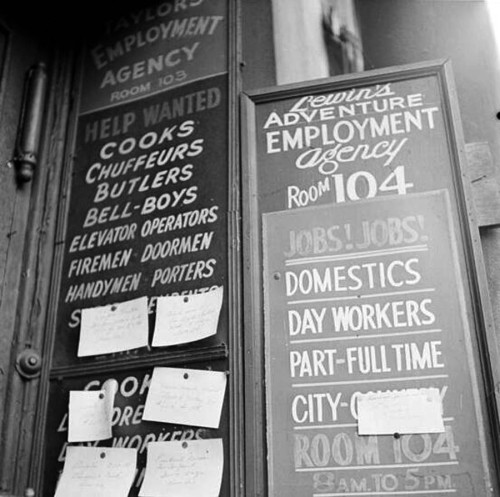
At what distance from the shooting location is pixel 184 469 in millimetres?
2498

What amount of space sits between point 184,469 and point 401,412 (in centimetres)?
73

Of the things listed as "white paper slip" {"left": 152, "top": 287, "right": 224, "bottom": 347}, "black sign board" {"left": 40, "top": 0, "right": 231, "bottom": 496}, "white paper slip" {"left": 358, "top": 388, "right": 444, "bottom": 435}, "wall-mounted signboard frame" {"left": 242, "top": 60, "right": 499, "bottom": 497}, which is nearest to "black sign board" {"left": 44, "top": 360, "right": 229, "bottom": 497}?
"black sign board" {"left": 40, "top": 0, "right": 231, "bottom": 496}

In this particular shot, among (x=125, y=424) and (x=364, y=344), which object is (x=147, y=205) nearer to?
(x=125, y=424)

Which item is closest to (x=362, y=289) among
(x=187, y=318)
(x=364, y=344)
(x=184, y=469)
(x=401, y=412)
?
(x=364, y=344)

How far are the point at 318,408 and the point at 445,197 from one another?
85 centimetres

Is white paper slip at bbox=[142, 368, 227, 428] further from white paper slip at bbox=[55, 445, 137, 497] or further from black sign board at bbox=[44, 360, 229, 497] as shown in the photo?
white paper slip at bbox=[55, 445, 137, 497]

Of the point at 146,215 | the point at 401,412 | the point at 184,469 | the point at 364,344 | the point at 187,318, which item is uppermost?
the point at 146,215

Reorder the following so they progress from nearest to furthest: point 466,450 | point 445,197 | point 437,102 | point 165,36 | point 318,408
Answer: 1. point 466,450
2. point 318,408
3. point 445,197
4. point 437,102
5. point 165,36

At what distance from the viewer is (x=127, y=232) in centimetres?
297

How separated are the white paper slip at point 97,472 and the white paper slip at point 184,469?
8 cm

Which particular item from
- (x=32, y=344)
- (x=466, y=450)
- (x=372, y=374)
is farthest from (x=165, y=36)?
(x=466, y=450)

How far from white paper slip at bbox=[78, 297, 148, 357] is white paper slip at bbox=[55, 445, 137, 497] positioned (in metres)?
0.36

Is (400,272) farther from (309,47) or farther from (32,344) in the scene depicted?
(32,344)

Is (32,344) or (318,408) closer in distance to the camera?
(318,408)
